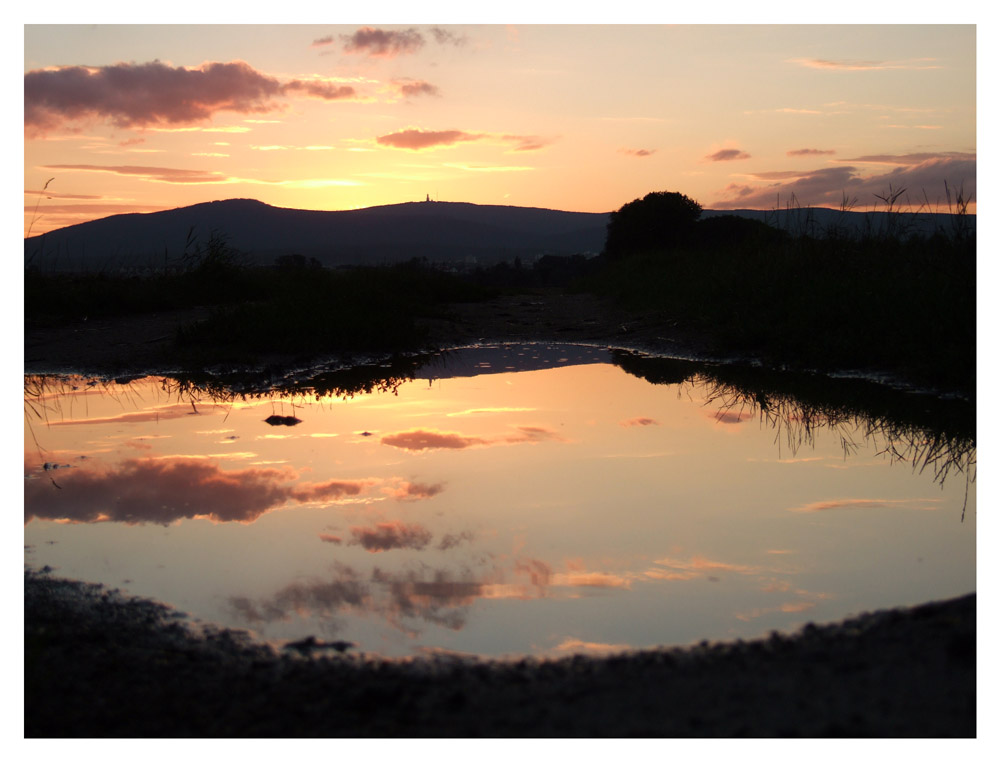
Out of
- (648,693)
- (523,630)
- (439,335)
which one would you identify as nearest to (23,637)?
(523,630)

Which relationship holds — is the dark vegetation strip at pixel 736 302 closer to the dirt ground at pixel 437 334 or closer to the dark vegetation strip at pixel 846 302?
the dark vegetation strip at pixel 846 302

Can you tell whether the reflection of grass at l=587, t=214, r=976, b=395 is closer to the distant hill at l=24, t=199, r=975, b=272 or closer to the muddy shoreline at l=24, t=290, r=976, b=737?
the muddy shoreline at l=24, t=290, r=976, b=737

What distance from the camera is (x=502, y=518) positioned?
436 cm

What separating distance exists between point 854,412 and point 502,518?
389cm

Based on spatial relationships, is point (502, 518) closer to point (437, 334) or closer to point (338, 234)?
point (437, 334)

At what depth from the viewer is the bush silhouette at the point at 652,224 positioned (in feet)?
111

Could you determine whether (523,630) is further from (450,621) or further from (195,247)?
(195,247)

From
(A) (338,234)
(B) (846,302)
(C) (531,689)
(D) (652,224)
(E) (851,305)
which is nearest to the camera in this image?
(C) (531,689)

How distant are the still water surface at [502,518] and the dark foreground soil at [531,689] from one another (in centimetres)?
20

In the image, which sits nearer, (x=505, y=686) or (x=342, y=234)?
(x=505, y=686)

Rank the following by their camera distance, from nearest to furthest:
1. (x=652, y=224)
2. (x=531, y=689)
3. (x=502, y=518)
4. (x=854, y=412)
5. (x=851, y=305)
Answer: (x=531, y=689) → (x=502, y=518) → (x=854, y=412) → (x=851, y=305) → (x=652, y=224)

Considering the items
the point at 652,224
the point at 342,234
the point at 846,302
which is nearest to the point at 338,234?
the point at 342,234

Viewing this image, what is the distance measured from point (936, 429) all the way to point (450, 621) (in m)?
4.52

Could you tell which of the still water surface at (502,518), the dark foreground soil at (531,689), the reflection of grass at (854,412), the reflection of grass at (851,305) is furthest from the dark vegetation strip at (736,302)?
the dark foreground soil at (531,689)
